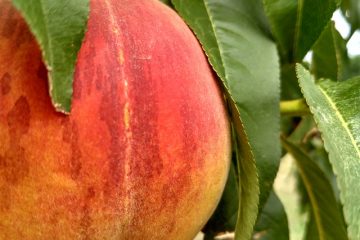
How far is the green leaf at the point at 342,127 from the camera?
2.04 ft

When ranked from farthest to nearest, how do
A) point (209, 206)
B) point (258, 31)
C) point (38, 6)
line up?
point (258, 31) → point (209, 206) → point (38, 6)

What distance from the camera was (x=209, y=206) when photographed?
70 cm

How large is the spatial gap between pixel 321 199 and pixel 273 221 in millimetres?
129

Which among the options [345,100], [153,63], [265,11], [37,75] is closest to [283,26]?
[265,11]

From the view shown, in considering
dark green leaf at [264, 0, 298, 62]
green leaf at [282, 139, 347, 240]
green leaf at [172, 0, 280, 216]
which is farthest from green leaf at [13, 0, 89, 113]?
green leaf at [282, 139, 347, 240]

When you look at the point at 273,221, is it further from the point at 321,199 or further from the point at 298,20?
the point at 298,20

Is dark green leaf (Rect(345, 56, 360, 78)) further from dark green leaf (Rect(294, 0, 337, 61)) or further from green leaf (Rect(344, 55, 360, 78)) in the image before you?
dark green leaf (Rect(294, 0, 337, 61))

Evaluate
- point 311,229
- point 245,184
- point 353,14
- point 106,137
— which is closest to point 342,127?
point 245,184

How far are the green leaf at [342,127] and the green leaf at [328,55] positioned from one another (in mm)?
267

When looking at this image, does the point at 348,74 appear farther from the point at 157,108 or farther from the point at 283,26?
the point at 157,108

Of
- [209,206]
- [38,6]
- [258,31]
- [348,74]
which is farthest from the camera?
[348,74]

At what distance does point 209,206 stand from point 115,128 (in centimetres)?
17

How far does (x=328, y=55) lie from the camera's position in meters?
1.09

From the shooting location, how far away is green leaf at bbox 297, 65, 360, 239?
62 centimetres
